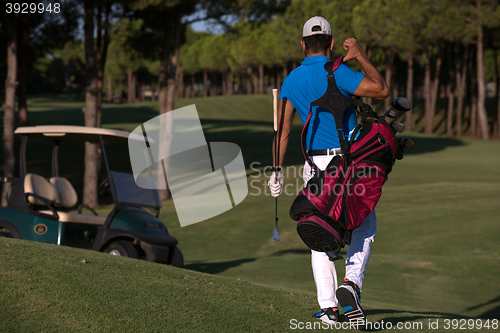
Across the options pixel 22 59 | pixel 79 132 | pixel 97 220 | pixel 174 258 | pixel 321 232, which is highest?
pixel 22 59

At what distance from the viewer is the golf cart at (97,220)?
275 inches

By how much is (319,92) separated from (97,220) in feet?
16.2

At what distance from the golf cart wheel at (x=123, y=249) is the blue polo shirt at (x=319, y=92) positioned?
3.97 meters

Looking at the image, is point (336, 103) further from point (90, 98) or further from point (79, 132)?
point (90, 98)

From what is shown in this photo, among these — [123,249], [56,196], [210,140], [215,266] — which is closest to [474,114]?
[210,140]

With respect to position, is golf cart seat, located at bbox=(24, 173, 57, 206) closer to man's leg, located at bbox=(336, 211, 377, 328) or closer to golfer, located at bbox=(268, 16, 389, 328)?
golfer, located at bbox=(268, 16, 389, 328)

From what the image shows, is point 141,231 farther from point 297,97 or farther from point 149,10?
point 149,10

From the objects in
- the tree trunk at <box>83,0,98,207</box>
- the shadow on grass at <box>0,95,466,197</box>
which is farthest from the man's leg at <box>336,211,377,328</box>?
the tree trunk at <box>83,0,98,207</box>

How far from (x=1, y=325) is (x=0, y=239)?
8.33ft

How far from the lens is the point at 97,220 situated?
7523mm

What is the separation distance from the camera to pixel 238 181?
8148mm

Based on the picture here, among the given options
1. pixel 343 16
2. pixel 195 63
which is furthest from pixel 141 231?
pixel 195 63

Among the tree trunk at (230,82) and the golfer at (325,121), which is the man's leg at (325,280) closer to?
the golfer at (325,121)

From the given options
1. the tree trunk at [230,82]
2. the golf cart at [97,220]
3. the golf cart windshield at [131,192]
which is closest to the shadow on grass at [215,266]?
the golf cart at [97,220]
